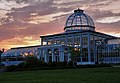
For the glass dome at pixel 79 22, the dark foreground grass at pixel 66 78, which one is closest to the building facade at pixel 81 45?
the glass dome at pixel 79 22

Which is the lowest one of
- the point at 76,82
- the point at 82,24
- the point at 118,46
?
the point at 76,82

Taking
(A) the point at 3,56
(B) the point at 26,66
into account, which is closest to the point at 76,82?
(B) the point at 26,66

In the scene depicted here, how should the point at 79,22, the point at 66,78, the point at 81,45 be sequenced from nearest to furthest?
1. the point at 66,78
2. the point at 81,45
3. the point at 79,22

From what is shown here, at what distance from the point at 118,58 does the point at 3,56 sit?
44.6 meters

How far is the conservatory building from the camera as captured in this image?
90.2 meters

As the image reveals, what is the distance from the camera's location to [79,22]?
96.5 metres

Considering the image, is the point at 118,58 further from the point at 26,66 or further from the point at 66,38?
the point at 26,66

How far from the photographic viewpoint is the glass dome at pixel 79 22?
9606cm

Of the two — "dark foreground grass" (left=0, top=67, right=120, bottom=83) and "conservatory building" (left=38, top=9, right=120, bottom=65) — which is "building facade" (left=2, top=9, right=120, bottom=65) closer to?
"conservatory building" (left=38, top=9, right=120, bottom=65)

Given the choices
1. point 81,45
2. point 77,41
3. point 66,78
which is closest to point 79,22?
point 77,41

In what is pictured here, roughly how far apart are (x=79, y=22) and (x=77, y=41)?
7155 millimetres

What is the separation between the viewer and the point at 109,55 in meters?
88.9

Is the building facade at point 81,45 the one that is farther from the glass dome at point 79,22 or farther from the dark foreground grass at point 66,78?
the dark foreground grass at point 66,78

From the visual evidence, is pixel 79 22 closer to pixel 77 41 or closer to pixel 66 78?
pixel 77 41
